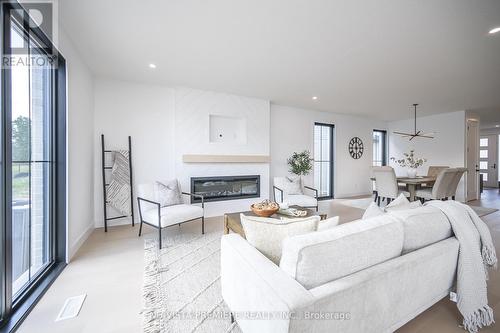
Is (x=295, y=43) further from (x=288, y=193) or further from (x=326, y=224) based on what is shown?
(x=288, y=193)

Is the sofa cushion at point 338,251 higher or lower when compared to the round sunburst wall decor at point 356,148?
lower

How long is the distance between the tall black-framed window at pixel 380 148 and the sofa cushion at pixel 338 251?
7.02 meters

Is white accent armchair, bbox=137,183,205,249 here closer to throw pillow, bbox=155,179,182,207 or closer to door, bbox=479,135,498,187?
throw pillow, bbox=155,179,182,207

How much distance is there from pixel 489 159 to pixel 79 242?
13.6 m

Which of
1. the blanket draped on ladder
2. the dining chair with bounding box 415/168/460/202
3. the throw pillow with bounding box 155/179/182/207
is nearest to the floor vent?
the throw pillow with bounding box 155/179/182/207

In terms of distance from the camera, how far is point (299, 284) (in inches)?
36.4

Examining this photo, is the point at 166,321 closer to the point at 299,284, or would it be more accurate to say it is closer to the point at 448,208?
the point at 299,284

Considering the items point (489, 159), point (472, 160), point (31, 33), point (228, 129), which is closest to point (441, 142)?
point (472, 160)

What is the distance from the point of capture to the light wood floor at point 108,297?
1.46 metres

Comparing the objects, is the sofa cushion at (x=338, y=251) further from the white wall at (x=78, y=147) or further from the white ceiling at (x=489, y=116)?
the white ceiling at (x=489, y=116)

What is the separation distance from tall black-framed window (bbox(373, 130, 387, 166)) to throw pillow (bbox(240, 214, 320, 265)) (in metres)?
7.18

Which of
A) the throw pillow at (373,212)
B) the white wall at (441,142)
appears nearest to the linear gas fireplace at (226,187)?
the throw pillow at (373,212)

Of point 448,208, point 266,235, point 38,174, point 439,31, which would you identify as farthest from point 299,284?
point 439,31

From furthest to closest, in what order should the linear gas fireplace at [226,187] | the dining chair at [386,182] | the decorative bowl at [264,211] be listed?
1. the dining chair at [386,182]
2. the linear gas fireplace at [226,187]
3. the decorative bowl at [264,211]
